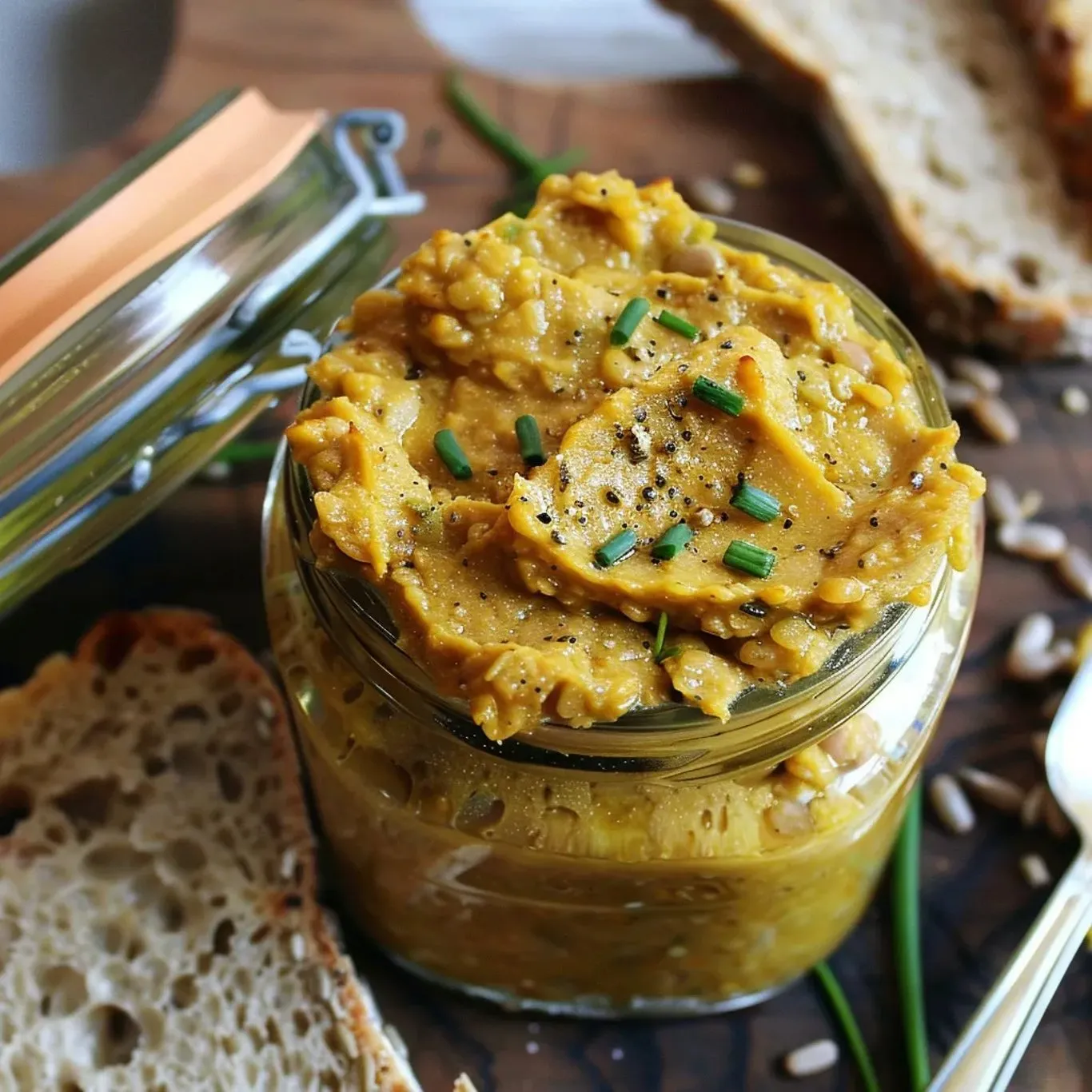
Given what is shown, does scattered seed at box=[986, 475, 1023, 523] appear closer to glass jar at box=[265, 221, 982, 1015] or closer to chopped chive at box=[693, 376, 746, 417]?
glass jar at box=[265, 221, 982, 1015]

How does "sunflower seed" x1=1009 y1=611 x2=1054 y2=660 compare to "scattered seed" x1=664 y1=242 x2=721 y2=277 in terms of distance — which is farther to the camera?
"sunflower seed" x1=1009 y1=611 x2=1054 y2=660

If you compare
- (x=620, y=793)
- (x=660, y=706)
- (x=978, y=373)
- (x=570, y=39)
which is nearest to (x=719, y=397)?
(x=660, y=706)

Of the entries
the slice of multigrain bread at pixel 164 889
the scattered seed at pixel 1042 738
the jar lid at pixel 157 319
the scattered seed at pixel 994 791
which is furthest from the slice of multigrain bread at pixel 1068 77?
the slice of multigrain bread at pixel 164 889

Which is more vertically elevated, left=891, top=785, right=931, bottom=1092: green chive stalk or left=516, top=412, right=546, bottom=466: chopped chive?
left=516, top=412, right=546, bottom=466: chopped chive

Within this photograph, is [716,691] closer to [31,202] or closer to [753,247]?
[753,247]

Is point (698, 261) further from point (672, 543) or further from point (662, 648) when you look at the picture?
point (662, 648)

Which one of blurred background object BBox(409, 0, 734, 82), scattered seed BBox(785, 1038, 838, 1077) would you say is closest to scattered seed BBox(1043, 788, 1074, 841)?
scattered seed BBox(785, 1038, 838, 1077)
